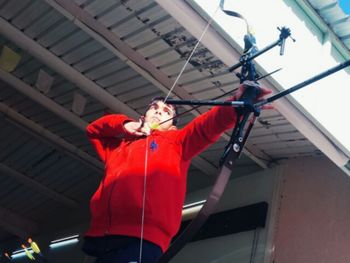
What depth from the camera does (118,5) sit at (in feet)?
8.68

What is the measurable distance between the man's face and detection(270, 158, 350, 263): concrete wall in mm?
1495

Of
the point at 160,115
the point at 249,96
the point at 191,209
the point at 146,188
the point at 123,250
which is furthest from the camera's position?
the point at 191,209

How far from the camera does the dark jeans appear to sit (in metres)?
1.69

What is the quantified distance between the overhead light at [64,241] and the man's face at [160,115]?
3.82 m

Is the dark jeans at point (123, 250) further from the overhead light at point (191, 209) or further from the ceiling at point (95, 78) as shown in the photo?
the overhead light at point (191, 209)

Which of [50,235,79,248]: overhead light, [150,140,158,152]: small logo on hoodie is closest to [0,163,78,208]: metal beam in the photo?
[50,235,79,248]: overhead light

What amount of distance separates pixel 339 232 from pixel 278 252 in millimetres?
618

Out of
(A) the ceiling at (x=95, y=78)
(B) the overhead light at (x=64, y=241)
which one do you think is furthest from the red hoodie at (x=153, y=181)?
(B) the overhead light at (x=64, y=241)

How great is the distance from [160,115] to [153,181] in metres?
0.38

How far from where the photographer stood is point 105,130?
7.13ft

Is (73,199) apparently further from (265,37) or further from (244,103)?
(244,103)

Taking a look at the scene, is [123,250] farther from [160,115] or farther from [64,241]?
[64,241]

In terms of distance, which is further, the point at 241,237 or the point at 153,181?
the point at 241,237

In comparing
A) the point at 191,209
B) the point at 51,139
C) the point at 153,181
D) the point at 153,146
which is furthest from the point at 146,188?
the point at 51,139
